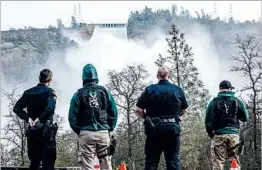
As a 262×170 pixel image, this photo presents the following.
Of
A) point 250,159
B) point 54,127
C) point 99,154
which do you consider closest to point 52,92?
point 54,127

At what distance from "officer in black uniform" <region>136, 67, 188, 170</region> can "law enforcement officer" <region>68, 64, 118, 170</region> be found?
1.97ft

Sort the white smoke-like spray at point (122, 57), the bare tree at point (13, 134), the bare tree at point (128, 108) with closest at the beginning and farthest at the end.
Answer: the bare tree at point (13, 134) < the bare tree at point (128, 108) < the white smoke-like spray at point (122, 57)

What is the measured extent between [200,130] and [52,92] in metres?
45.2

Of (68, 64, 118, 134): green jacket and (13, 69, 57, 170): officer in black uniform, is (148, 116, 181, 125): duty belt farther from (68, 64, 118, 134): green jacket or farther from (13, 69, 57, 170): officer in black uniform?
(13, 69, 57, 170): officer in black uniform

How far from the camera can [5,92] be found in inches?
2004

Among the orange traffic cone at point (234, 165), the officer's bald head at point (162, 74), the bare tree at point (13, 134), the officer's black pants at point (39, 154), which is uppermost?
the bare tree at point (13, 134)

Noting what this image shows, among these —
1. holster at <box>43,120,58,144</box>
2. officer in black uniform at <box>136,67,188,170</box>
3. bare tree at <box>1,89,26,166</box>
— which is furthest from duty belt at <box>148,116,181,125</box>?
bare tree at <box>1,89,26,166</box>

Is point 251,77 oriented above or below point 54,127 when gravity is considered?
above

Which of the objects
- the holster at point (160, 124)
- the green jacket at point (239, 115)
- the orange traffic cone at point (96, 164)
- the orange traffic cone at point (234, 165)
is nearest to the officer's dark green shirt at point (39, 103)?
the orange traffic cone at point (96, 164)

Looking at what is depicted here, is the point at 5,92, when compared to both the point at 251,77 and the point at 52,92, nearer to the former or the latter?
the point at 251,77

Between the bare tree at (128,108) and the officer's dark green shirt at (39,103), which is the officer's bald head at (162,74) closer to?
the officer's dark green shirt at (39,103)

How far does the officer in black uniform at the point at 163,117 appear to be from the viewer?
8.66m

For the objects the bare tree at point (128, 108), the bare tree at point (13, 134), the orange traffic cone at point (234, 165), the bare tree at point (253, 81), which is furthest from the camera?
the bare tree at point (128, 108)

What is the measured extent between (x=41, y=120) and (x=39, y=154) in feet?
1.74
